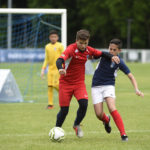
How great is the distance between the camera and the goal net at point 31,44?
42.7 feet

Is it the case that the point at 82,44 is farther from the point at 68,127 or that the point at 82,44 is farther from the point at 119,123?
the point at 68,127

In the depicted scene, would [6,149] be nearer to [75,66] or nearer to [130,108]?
[75,66]

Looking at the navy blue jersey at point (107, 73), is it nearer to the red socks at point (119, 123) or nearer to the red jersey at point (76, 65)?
the red jersey at point (76, 65)

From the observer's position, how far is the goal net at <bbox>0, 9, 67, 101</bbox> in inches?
512

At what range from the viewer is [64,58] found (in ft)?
23.2

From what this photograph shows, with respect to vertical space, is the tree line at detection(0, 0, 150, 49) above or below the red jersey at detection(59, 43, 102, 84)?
above

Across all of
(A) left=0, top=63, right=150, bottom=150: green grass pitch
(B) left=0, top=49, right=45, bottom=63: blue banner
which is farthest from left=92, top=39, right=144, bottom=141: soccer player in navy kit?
(B) left=0, top=49, right=45, bottom=63: blue banner

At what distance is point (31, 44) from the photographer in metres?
28.5

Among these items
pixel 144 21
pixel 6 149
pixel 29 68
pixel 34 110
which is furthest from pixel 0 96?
pixel 144 21

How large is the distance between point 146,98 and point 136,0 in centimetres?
4149

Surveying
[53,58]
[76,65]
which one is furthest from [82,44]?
[53,58]

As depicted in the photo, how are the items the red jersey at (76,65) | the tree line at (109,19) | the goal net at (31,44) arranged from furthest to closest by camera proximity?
the tree line at (109,19) < the goal net at (31,44) < the red jersey at (76,65)

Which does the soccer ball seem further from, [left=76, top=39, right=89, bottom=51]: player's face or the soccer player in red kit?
[left=76, top=39, right=89, bottom=51]: player's face

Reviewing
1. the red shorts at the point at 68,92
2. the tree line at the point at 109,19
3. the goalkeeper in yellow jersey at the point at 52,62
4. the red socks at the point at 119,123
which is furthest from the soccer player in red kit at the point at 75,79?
the tree line at the point at 109,19
